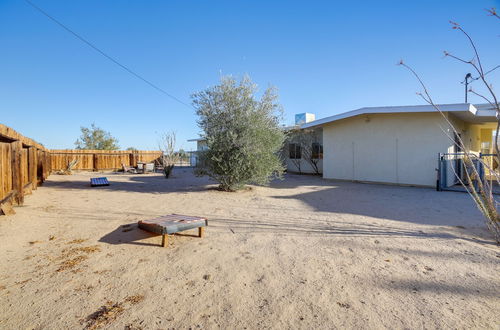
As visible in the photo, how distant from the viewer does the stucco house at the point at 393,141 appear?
9.81m

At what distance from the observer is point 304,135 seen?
16719 millimetres

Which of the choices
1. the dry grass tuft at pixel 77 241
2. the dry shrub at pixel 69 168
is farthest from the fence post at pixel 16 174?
the dry shrub at pixel 69 168

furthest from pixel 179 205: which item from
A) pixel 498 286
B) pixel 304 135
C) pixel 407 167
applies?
pixel 304 135

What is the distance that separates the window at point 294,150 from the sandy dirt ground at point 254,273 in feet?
40.5

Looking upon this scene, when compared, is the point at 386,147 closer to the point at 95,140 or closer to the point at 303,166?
the point at 303,166

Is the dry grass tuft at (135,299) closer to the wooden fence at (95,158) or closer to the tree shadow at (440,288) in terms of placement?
the tree shadow at (440,288)

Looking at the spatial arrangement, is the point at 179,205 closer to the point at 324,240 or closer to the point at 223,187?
the point at 223,187

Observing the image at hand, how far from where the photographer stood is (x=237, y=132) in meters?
8.92

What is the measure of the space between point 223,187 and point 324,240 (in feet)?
20.0

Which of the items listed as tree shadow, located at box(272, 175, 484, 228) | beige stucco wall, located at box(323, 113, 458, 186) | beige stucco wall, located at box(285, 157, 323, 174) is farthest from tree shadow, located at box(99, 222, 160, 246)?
beige stucco wall, located at box(285, 157, 323, 174)

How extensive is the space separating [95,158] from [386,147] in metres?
20.9

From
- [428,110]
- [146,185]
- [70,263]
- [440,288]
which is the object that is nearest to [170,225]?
[70,263]

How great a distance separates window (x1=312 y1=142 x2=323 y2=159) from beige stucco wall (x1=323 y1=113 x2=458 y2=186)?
272 cm

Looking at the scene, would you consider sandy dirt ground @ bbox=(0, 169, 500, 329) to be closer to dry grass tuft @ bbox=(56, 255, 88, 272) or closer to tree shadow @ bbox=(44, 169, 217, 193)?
dry grass tuft @ bbox=(56, 255, 88, 272)
